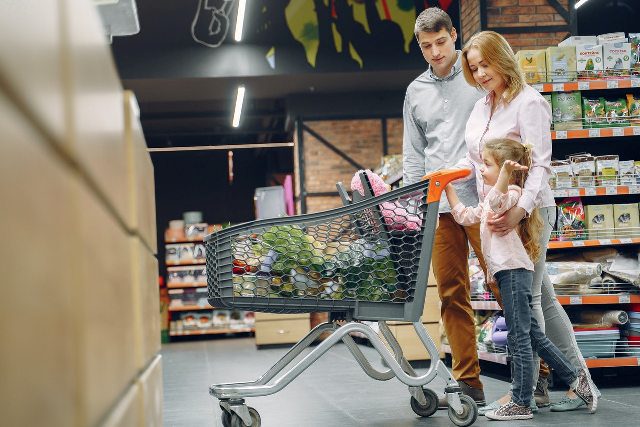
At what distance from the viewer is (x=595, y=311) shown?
4.69 m

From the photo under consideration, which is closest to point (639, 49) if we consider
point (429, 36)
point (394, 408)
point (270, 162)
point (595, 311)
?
point (595, 311)

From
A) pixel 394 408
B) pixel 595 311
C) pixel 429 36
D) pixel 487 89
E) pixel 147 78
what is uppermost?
pixel 147 78

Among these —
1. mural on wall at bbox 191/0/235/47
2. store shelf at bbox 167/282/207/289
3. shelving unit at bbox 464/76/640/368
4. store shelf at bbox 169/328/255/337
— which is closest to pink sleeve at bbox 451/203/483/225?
shelving unit at bbox 464/76/640/368

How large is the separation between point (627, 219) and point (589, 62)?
927mm

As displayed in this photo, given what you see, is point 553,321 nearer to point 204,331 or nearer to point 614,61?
point 614,61

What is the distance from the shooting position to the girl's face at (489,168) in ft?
10.8

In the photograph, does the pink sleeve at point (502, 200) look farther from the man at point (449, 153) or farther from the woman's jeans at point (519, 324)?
the man at point (449, 153)

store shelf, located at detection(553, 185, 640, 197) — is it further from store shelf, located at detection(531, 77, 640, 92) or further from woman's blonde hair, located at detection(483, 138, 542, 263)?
woman's blonde hair, located at detection(483, 138, 542, 263)

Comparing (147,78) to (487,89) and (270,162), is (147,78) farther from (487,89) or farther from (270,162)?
(487,89)

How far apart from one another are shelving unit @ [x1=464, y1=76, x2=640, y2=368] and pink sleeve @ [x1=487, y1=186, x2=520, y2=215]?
136 centimetres

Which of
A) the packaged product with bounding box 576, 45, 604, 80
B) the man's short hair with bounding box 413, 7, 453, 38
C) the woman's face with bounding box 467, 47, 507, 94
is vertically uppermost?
the packaged product with bounding box 576, 45, 604, 80

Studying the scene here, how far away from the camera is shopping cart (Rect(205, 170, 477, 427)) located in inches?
123

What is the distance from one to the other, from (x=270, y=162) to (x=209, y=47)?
6220 millimetres

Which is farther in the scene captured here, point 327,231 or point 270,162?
point 270,162
